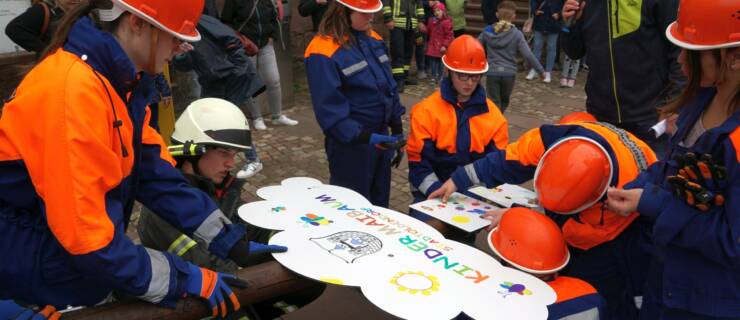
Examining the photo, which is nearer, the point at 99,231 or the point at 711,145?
the point at 99,231

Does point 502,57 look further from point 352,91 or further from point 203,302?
point 203,302

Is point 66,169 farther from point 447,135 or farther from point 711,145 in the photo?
point 447,135

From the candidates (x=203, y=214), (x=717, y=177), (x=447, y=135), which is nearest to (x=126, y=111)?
(x=203, y=214)

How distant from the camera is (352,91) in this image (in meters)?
3.70

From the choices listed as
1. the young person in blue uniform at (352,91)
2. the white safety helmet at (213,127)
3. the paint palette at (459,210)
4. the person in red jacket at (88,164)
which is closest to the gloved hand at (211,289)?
the person in red jacket at (88,164)

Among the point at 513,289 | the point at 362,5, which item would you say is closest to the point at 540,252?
the point at 513,289

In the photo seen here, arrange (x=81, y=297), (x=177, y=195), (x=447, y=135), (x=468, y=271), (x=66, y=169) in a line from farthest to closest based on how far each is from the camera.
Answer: (x=447, y=135)
(x=468, y=271)
(x=177, y=195)
(x=81, y=297)
(x=66, y=169)

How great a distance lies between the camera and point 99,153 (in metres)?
1.53

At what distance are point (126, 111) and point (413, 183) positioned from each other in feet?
6.61

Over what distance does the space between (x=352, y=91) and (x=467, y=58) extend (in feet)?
2.52

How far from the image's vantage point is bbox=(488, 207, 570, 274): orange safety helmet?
7.46ft

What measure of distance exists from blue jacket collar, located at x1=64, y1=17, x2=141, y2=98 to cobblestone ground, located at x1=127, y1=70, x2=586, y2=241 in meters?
2.80

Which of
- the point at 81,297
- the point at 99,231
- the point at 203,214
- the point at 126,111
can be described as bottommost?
the point at 81,297

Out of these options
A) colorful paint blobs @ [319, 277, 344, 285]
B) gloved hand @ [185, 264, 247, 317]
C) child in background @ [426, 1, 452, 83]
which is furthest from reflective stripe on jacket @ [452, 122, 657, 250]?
child in background @ [426, 1, 452, 83]
